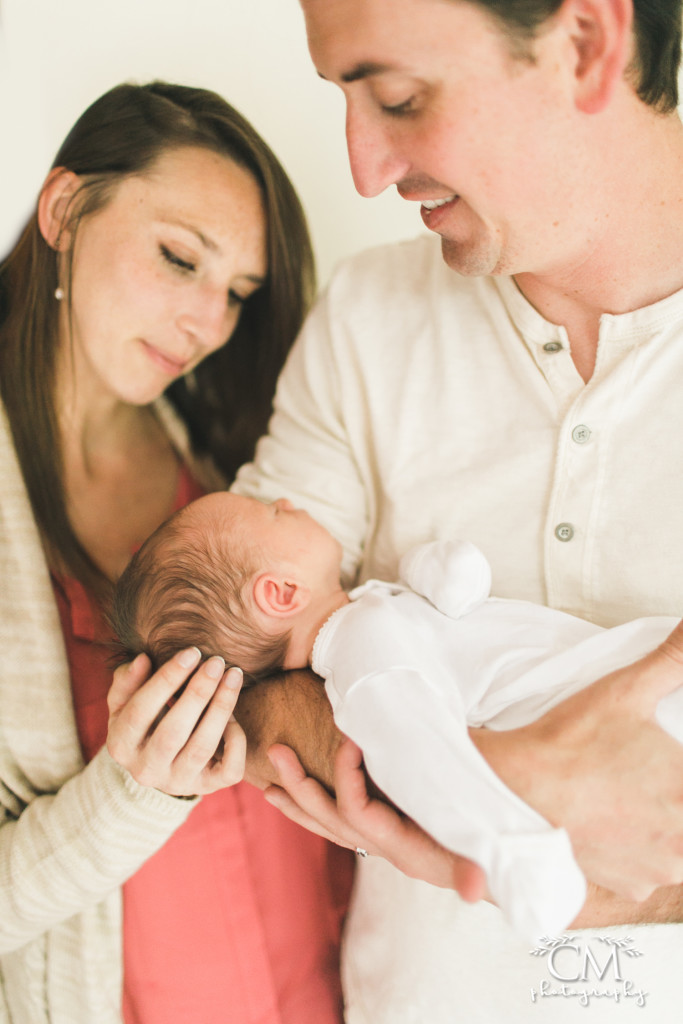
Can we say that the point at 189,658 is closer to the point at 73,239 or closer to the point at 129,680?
the point at 129,680

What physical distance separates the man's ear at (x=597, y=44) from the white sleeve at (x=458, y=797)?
2.87ft

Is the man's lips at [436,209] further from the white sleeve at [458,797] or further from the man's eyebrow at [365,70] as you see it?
the white sleeve at [458,797]

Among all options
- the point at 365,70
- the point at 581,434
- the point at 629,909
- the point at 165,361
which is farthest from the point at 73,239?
the point at 629,909

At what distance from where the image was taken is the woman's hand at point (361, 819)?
3.52 feet

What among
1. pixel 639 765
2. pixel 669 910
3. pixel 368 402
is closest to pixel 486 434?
pixel 368 402

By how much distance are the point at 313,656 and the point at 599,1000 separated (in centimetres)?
70

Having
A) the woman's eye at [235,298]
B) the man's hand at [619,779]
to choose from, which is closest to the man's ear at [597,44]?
the man's hand at [619,779]

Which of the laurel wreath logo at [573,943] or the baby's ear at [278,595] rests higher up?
the baby's ear at [278,595]

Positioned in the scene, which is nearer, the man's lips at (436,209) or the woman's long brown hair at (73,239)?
the man's lips at (436,209)

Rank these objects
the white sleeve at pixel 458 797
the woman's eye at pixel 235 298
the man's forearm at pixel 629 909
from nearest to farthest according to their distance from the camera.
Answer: the white sleeve at pixel 458 797 → the man's forearm at pixel 629 909 → the woman's eye at pixel 235 298

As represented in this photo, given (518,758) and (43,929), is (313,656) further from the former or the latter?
(43,929)

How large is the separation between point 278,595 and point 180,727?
0.26 metres

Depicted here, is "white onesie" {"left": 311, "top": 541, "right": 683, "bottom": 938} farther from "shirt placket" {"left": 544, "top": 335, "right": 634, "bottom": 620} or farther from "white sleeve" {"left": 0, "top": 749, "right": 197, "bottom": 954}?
"white sleeve" {"left": 0, "top": 749, "right": 197, "bottom": 954}

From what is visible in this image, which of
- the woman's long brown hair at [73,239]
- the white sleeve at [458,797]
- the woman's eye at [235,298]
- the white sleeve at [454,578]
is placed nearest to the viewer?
the white sleeve at [458,797]
